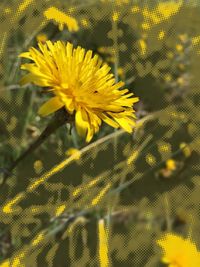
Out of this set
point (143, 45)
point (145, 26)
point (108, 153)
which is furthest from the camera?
point (145, 26)

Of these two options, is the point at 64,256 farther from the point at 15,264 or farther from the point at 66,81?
the point at 66,81

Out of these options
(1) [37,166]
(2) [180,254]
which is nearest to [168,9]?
(1) [37,166]

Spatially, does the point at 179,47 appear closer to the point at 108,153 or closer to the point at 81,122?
the point at 108,153

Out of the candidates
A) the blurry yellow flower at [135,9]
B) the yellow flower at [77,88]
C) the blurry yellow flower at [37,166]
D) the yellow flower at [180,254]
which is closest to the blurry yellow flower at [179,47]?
the blurry yellow flower at [135,9]

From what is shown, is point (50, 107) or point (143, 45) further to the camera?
point (143, 45)

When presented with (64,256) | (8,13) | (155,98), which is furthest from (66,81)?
(155,98)

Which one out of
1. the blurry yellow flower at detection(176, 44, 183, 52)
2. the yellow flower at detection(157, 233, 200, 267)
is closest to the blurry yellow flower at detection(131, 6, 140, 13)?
the blurry yellow flower at detection(176, 44, 183, 52)

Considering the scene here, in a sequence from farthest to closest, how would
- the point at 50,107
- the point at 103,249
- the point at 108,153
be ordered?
1. the point at 108,153
2. the point at 103,249
3. the point at 50,107

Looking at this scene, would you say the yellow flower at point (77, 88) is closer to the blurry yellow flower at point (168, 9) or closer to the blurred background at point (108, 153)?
the blurred background at point (108, 153)
